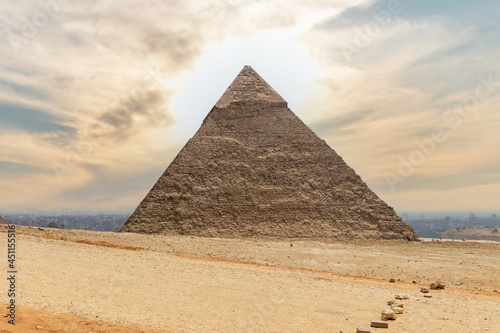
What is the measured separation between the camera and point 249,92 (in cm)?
5134

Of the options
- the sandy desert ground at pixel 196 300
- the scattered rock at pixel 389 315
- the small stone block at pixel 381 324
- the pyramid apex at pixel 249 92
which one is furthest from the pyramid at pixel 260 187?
the small stone block at pixel 381 324

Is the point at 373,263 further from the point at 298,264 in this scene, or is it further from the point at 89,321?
the point at 89,321

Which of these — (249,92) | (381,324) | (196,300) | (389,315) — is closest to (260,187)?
(249,92)

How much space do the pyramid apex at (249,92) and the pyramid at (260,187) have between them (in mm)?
199

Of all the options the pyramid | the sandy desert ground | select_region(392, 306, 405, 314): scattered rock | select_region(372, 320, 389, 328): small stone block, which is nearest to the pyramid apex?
the pyramid

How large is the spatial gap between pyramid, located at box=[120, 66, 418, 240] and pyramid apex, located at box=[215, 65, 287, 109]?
0.20m

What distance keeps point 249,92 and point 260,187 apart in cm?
1552

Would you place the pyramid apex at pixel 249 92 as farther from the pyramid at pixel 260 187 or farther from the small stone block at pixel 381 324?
the small stone block at pixel 381 324

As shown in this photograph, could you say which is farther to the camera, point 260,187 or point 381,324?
point 260,187

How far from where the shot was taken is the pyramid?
126ft

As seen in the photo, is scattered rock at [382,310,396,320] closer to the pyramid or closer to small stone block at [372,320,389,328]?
small stone block at [372,320,389,328]

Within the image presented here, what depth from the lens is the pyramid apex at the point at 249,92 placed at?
165 feet

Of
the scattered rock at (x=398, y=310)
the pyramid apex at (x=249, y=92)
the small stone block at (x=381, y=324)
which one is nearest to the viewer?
the small stone block at (x=381, y=324)

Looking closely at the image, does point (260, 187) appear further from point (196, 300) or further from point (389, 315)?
point (389, 315)
